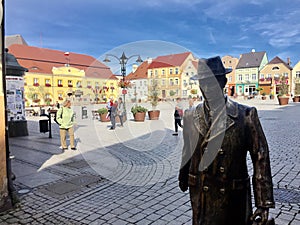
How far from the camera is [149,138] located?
9.34 metres

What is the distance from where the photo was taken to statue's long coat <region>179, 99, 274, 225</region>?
1610mm

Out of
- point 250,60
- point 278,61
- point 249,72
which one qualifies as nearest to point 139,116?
point 249,72

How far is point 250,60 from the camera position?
66375mm

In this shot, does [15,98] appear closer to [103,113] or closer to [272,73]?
[103,113]

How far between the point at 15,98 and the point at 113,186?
7912mm

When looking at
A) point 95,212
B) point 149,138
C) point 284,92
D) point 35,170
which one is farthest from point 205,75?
point 284,92

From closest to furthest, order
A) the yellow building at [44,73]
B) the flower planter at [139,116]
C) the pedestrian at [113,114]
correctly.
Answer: the pedestrian at [113,114] < the flower planter at [139,116] < the yellow building at [44,73]

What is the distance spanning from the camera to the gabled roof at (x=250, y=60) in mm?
65000

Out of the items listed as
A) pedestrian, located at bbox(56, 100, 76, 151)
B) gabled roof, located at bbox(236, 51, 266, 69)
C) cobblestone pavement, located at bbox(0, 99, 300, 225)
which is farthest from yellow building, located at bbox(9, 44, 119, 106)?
gabled roof, located at bbox(236, 51, 266, 69)

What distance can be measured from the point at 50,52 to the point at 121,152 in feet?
172

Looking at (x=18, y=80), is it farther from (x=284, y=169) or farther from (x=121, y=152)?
(x=284, y=169)

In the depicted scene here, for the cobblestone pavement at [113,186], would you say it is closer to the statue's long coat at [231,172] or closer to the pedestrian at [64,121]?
the pedestrian at [64,121]

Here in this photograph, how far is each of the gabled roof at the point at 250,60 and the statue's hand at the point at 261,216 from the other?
68496mm

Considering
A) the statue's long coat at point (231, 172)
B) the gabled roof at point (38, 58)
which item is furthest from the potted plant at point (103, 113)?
the gabled roof at point (38, 58)
